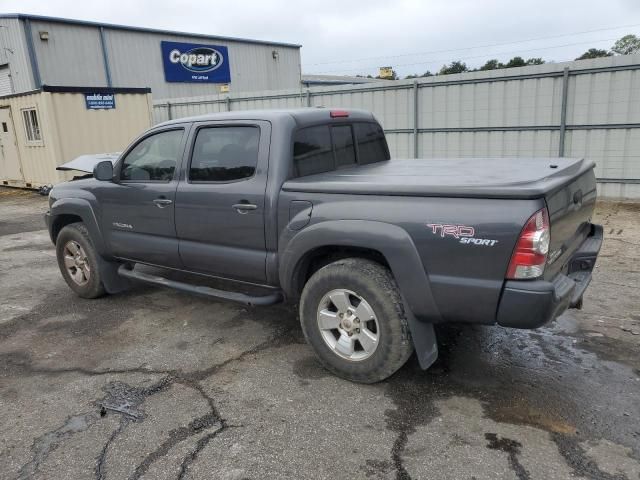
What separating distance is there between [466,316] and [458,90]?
9.15m

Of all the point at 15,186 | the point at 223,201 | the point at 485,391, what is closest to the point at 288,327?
the point at 223,201

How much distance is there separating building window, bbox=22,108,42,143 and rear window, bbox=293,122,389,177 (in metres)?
12.2

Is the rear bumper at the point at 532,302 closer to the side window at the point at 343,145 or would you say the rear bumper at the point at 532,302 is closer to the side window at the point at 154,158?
the side window at the point at 343,145

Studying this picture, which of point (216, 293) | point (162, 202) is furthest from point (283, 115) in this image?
point (216, 293)

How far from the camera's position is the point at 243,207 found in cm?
390

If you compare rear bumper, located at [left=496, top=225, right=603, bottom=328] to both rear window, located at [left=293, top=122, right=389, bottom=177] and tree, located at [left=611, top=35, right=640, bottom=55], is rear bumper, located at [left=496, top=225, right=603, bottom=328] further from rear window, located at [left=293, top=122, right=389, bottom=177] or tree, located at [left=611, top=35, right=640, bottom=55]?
tree, located at [left=611, top=35, right=640, bottom=55]

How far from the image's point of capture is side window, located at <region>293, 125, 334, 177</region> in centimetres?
389

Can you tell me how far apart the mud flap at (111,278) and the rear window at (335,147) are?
2576 millimetres

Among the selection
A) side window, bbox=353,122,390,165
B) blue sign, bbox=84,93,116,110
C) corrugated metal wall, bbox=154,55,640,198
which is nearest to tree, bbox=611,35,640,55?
Answer: corrugated metal wall, bbox=154,55,640,198

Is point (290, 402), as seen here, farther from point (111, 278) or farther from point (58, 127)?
point (58, 127)

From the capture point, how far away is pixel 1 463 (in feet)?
9.45

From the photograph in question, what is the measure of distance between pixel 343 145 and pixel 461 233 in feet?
6.00

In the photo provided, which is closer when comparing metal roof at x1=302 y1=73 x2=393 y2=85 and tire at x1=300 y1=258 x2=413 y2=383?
tire at x1=300 y1=258 x2=413 y2=383

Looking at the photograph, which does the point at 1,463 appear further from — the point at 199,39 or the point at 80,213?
the point at 199,39
